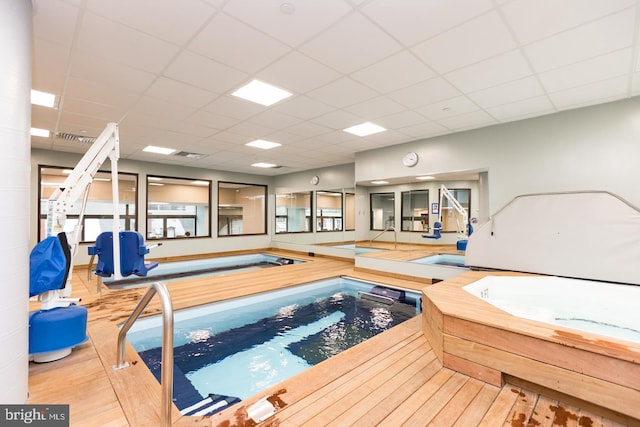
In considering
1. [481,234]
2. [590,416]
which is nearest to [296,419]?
[590,416]

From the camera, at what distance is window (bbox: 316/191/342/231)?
7984 mm

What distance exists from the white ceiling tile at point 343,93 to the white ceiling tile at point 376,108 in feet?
0.43

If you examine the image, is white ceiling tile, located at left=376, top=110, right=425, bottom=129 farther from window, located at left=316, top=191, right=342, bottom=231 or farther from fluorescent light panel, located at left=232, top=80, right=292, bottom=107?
window, located at left=316, top=191, right=342, bottom=231

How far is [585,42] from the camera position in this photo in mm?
2305

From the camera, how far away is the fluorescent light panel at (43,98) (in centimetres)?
325

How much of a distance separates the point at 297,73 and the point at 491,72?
76.6 inches

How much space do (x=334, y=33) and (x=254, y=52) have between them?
2.42 feet

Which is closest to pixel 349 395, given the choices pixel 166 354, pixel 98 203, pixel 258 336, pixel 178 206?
pixel 166 354

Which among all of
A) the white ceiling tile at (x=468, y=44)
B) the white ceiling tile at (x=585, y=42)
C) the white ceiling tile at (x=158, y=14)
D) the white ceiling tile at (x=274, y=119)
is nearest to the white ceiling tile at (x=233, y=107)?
the white ceiling tile at (x=274, y=119)

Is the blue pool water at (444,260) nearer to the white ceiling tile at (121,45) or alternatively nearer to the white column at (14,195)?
the white ceiling tile at (121,45)

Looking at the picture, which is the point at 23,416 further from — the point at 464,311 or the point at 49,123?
the point at 49,123

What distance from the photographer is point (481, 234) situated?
4.24 m

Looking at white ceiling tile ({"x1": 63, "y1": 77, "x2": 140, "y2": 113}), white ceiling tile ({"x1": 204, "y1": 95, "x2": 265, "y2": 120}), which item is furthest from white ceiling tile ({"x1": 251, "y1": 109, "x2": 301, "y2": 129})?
white ceiling tile ({"x1": 63, "y1": 77, "x2": 140, "y2": 113})

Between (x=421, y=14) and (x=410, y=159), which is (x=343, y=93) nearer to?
(x=421, y=14)
